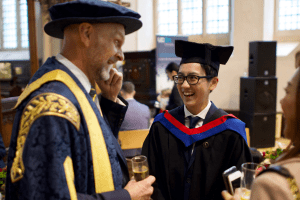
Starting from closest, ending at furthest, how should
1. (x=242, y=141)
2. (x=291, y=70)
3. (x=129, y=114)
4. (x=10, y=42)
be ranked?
(x=242, y=141) < (x=129, y=114) < (x=10, y=42) < (x=291, y=70)

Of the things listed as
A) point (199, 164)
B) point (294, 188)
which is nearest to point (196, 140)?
point (199, 164)

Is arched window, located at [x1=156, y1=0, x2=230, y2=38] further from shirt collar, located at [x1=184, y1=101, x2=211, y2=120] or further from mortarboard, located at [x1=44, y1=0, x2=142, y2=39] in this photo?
mortarboard, located at [x1=44, y1=0, x2=142, y2=39]

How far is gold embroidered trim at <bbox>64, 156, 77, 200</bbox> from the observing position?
0.93m

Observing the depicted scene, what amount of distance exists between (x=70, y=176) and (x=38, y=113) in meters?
0.25

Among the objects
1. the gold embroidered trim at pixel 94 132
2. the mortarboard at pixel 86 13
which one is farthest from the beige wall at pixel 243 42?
the gold embroidered trim at pixel 94 132

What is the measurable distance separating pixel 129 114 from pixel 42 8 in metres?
3.28

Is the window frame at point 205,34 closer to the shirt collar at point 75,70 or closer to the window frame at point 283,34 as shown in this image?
the window frame at point 283,34

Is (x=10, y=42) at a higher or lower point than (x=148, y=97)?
higher

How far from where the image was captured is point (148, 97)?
7062 millimetres

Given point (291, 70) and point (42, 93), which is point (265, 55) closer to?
point (291, 70)

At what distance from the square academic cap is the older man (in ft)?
1.97

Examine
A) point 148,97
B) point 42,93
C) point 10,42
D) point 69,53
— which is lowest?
point 148,97

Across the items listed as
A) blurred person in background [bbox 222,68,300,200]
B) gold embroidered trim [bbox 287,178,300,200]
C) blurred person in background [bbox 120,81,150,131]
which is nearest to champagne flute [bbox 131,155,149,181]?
blurred person in background [bbox 222,68,300,200]

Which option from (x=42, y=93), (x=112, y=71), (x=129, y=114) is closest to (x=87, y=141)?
(x=42, y=93)
